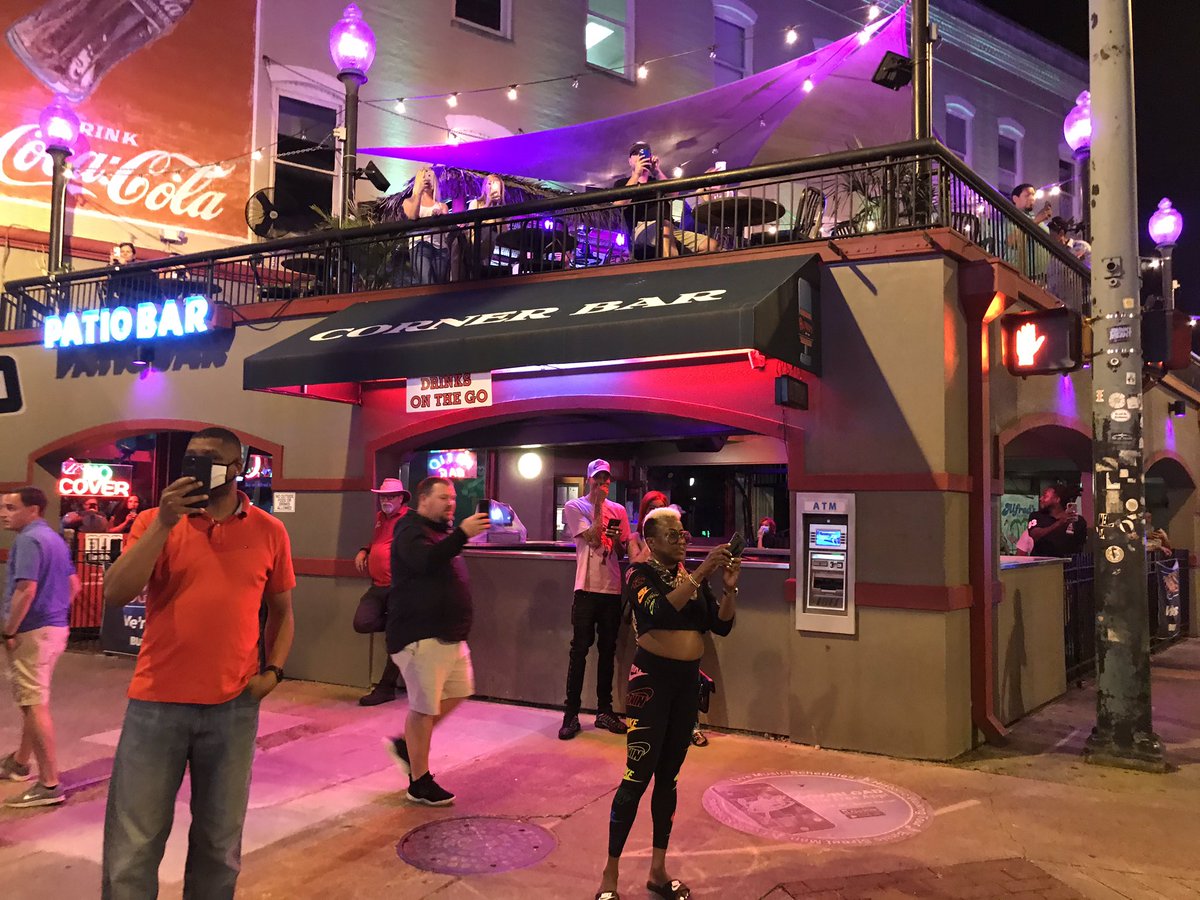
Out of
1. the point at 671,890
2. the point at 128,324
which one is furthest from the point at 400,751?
the point at 128,324

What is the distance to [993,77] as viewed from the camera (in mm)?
22156

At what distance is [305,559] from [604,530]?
13.1ft

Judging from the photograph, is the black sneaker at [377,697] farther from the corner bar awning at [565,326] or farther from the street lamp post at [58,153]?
the street lamp post at [58,153]

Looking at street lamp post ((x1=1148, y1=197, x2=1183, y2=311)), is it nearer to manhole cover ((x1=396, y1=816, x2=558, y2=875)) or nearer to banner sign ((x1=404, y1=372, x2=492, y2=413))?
banner sign ((x1=404, y1=372, x2=492, y2=413))

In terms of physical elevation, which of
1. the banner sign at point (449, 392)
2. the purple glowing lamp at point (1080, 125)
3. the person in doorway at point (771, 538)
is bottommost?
the person in doorway at point (771, 538)

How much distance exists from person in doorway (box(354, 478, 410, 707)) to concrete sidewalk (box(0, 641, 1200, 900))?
52 centimetres

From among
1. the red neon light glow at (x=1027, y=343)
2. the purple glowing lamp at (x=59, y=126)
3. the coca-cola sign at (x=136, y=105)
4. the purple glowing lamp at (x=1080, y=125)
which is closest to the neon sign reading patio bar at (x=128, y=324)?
the purple glowing lamp at (x=59, y=126)

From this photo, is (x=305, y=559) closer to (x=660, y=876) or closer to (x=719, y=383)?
(x=719, y=383)

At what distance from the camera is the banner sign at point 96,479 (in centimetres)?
1722

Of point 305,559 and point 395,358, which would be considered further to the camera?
point 305,559

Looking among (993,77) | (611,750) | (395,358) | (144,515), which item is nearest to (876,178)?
(395,358)

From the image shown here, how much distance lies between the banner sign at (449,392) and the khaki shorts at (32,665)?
3754 mm

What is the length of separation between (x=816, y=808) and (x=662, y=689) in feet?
6.72

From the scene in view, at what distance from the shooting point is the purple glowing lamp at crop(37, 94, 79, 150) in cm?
1277
